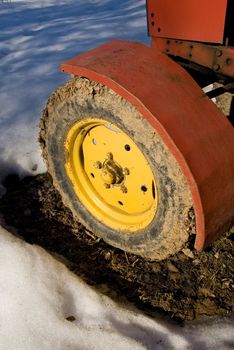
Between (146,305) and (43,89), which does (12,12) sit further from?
(146,305)

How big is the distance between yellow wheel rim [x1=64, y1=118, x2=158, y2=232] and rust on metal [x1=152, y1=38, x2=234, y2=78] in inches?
15.1

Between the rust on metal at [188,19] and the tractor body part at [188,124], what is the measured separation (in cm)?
13

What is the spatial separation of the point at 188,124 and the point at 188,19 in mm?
409

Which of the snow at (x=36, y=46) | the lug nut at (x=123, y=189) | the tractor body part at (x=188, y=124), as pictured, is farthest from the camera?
the snow at (x=36, y=46)

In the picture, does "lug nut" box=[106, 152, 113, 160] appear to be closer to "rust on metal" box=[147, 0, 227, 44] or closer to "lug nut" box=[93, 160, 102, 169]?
"lug nut" box=[93, 160, 102, 169]

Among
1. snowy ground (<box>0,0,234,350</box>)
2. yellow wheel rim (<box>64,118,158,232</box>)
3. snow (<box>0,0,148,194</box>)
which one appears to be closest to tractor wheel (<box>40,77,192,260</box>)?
yellow wheel rim (<box>64,118,158,232</box>)

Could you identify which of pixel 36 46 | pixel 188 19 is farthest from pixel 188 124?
pixel 36 46

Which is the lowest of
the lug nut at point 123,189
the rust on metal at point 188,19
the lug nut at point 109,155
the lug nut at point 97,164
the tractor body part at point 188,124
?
the lug nut at point 123,189

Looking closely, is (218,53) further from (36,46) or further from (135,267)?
(36,46)

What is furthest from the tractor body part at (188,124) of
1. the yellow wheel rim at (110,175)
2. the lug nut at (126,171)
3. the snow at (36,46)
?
the snow at (36,46)

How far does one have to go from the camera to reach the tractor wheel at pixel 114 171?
1.44m

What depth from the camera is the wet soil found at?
5.47 ft

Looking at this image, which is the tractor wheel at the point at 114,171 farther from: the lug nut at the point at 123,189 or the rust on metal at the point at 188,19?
the rust on metal at the point at 188,19

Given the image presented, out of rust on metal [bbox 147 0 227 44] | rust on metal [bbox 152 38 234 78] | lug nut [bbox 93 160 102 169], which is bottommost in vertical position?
lug nut [bbox 93 160 102 169]
